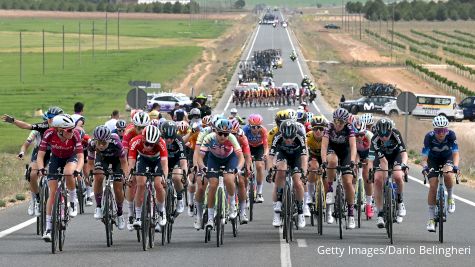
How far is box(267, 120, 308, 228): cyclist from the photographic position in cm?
1845

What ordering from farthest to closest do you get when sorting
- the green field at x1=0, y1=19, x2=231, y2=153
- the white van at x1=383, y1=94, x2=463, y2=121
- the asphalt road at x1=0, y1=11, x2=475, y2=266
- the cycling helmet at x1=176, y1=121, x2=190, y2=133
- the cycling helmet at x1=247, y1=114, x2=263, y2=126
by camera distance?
1. the green field at x1=0, y1=19, x2=231, y2=153
2. the white van at x1=383, y1=94, x2=463, y2=121
3. the cycling helmet at x1=176, y1=121, x2=190, y2=133
4. the cycling helmet at x1=247, y1=114, x2=263, y2=126
5. the asphalt road at x1=0, y1=11, x2=475, y2=266

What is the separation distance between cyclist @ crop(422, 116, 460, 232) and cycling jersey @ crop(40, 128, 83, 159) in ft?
17.5

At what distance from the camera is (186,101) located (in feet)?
238

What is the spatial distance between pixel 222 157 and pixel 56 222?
300 cm

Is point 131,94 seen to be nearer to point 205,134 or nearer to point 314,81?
point 205,134

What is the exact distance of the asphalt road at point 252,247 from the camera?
15562 millimetres

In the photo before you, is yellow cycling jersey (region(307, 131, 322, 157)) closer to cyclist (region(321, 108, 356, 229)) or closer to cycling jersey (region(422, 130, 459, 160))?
cyclist (region(321, 108, 356, 229))

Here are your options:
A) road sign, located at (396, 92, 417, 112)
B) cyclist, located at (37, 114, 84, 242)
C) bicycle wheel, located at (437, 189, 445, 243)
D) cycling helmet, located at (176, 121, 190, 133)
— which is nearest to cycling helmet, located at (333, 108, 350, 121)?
bicycle wheel, located at (437, 189, 445, 243)

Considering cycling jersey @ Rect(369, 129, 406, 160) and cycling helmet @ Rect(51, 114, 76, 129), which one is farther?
cycling jersey @ Rect(369, 129, 406, 160)

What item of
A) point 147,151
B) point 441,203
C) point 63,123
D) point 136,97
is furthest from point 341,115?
point 136,97

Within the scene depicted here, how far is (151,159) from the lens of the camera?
17.4 meters

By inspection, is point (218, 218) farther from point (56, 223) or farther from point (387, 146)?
point (387, 146)

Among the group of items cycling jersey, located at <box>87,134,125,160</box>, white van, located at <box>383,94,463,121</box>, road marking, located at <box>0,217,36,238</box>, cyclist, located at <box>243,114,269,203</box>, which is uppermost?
cycling jersey, located at <box>87,134,125,160</box>

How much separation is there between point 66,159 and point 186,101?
55614 mm
